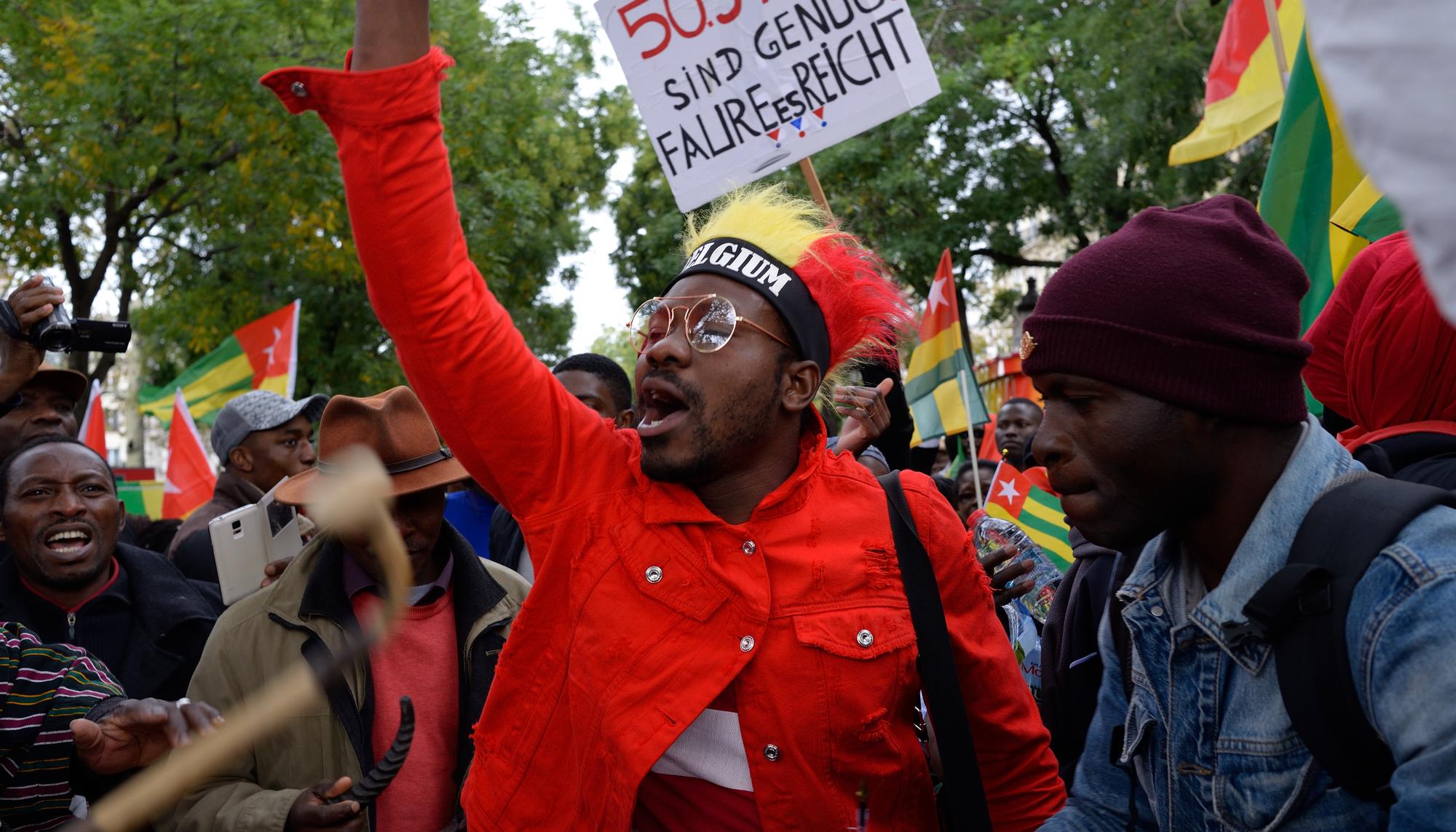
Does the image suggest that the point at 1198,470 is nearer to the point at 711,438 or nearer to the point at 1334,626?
the point at 1334,626

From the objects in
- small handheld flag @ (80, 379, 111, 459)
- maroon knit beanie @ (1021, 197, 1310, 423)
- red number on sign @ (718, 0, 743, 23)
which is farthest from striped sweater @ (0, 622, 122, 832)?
A: small handheld flag @ (80, 379, 111, 459)

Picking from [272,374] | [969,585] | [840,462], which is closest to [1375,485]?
[969,585]

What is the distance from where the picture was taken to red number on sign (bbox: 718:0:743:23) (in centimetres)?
495

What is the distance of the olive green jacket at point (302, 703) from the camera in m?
3.11

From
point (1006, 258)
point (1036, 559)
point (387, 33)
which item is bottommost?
point (1006, 258)

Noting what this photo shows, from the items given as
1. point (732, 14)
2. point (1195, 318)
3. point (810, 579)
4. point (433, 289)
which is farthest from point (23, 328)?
point (1195, 318)

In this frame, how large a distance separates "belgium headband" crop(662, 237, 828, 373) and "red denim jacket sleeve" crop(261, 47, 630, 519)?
466mm

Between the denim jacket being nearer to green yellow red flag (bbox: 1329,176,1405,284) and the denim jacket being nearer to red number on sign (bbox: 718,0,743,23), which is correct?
green yellow red flag (bbox: 1329,176,1405,284)

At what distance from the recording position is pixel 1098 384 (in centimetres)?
201

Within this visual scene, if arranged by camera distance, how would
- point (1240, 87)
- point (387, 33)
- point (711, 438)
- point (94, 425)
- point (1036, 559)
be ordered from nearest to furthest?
point (387, 33) → point (711, 438) → point (1036, 559) → point (1240, 87) → point (94, 425)

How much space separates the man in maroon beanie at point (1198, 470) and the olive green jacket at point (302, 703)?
1.66 metres

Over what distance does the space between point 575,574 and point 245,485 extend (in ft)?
13.5

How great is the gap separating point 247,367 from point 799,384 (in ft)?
34.2

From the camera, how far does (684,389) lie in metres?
2.59
